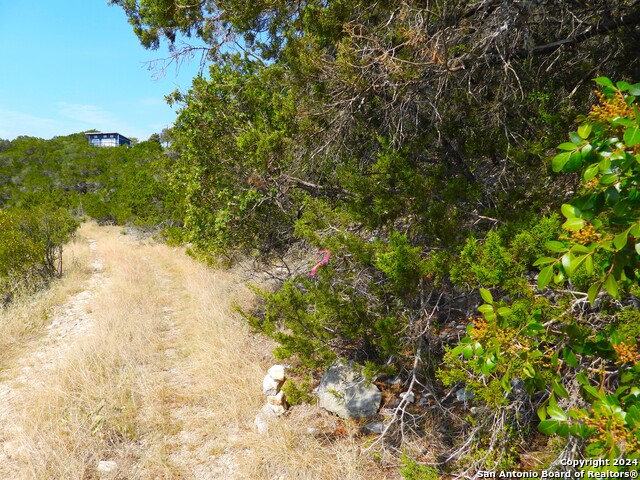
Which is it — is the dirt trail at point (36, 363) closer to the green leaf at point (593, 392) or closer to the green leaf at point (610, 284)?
the green leaf at point (593, 392)

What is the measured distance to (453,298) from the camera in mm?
3246

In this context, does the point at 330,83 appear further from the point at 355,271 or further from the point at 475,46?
the point at 355,271

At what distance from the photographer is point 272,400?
3.63 meters

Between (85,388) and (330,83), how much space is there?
3920mm

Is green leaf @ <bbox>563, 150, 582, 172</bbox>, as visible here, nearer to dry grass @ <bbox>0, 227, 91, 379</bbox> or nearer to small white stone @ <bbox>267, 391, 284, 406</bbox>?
small white stone @ <bbox>267, 391, 284, 406</bbox>

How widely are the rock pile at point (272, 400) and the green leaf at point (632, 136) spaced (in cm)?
327

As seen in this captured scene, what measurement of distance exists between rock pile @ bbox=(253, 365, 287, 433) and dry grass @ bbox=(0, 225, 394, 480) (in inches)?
3.8

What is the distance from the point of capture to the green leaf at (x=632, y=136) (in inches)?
34.1

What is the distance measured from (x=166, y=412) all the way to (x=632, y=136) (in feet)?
13.9

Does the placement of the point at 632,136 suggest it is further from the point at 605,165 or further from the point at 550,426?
the point at 550,426

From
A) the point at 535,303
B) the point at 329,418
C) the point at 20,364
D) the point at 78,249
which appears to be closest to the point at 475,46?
the point at 535,303

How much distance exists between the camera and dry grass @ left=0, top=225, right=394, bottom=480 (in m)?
2.96

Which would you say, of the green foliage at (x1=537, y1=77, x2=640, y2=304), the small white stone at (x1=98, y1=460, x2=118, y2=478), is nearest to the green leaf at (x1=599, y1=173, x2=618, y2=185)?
the green foliage at (x1=537, y1=77, x2=640, y2=304)

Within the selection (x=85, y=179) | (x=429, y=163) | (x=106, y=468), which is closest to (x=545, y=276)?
(x=429, y=163)
